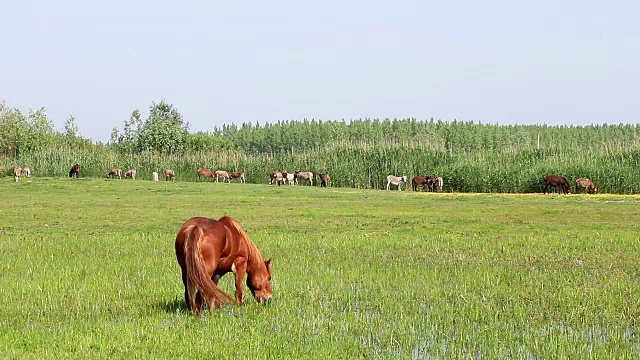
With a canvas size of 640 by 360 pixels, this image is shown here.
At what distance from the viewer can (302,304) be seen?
11188 mm

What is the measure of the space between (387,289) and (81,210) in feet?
69.5

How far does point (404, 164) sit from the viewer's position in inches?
2319

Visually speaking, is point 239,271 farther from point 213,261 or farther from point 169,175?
point 169,175

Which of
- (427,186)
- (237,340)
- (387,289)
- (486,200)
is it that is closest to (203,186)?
Result: (427,186)

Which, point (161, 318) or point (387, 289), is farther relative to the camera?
point (387, 289)

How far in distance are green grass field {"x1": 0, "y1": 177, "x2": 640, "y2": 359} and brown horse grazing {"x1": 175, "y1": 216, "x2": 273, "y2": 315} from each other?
27 cm

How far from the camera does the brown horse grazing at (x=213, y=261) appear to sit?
9633 millimetres

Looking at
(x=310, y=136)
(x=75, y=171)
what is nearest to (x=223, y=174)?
(x=75, y=171)

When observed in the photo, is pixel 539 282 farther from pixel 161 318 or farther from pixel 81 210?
pixel 81 210

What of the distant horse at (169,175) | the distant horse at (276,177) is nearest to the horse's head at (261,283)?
the distant horse at (276,177)

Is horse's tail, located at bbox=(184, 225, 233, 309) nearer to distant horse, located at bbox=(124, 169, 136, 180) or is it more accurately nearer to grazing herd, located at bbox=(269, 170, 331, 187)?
grazing herd, located at bbox=(269, 170, 331, 187)

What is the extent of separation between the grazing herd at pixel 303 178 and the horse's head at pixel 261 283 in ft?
127

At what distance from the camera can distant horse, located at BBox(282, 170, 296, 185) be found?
59469 mm

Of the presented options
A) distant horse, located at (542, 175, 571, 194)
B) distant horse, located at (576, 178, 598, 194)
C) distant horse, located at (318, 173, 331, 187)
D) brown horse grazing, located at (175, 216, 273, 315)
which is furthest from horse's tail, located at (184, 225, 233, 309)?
distant horse, located at (318, 173, 331, 187)
